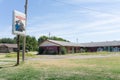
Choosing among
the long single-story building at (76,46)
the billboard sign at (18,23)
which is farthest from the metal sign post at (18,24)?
the long single-story building at (76,46)

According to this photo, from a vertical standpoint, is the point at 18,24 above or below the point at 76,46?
above

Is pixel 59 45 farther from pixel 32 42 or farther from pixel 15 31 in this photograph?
pixel 15 31

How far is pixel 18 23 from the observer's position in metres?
25.3

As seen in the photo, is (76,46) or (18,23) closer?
(18,23)

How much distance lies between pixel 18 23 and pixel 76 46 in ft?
185

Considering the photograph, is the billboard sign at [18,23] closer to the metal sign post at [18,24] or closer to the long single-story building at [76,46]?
the metal sign post at [18,24]

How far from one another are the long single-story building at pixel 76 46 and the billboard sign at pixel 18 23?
139 feet

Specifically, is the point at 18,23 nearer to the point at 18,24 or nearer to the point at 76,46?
the point at 18,24

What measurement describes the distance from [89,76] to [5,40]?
125 metres

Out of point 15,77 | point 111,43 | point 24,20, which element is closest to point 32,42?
point 111,43

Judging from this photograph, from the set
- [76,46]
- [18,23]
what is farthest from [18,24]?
[76,46]

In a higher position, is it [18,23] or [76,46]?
[18,23]

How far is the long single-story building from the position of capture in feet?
230

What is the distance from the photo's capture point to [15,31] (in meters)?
24.8
